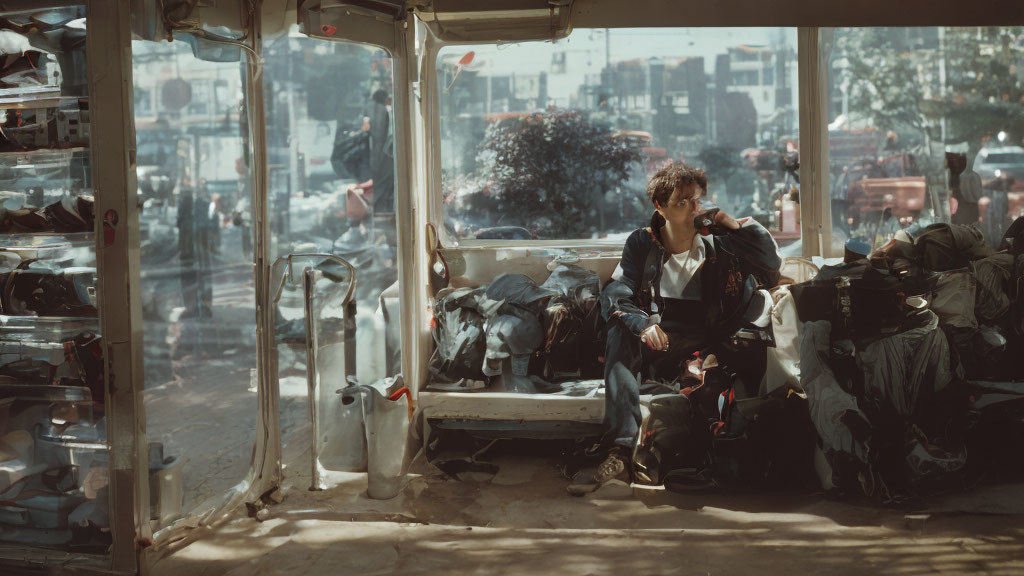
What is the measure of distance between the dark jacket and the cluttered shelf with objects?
124mm

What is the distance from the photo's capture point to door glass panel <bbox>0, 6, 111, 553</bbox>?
3295mm

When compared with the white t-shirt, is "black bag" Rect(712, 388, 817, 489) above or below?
below

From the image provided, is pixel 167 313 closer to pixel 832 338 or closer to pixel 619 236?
pixel 619 236

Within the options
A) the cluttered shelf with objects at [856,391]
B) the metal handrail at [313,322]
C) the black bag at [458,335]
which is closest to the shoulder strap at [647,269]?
the cluttered shelf with objects at [856,391]

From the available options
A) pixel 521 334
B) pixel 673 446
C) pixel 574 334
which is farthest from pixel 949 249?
pixel 521 334

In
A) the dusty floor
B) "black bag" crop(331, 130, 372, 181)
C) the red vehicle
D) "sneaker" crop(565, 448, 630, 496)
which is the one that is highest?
"black bag" crop(331, 130, 372, 181)

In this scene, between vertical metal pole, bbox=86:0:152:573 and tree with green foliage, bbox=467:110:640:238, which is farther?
tree with green foliage, bbox=467:110:640:238

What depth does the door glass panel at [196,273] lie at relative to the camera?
11.8ft

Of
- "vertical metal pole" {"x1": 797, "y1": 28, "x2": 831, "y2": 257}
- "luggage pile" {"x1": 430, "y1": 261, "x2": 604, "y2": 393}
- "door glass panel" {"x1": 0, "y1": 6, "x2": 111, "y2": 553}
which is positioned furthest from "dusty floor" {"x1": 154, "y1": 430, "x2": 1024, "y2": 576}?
"vertical metal pole" {"x1": 797, "y1": 28, "x2": 831, "y2": 257}

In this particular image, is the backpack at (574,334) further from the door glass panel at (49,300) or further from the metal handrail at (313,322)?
the door glass panel at (49,300)

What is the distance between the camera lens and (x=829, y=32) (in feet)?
16.2

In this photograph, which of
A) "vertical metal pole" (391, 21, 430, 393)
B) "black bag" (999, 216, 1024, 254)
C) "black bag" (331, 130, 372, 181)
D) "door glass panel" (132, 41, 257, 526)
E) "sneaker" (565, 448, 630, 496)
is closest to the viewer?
"door glass panel" (132, 41, 257, 526)

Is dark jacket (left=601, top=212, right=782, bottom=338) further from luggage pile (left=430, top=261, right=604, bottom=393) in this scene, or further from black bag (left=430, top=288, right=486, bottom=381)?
black bag (left=430, top=288, right=486, bottom=381)

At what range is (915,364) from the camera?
3.88m
